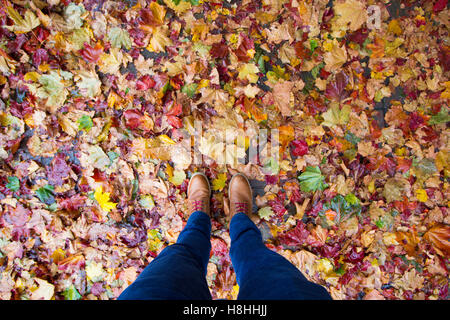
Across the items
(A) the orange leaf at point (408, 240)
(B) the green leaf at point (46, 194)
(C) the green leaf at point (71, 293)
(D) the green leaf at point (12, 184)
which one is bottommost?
(C) the green leaf at point (71, 293)

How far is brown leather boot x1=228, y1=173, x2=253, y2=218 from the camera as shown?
1572 millimetres

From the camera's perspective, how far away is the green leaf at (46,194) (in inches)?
63.9

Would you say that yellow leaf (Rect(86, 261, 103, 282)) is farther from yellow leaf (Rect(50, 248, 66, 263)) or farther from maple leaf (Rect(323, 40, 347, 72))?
maple leaf (Rect(323, 40, 347, 72))

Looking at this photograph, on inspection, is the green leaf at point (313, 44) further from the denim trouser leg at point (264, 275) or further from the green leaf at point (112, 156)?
the green leaf at point (112, 156)

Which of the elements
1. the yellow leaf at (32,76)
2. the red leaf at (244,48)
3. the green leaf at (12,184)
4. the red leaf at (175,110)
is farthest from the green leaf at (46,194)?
the red leaf at (244,48)

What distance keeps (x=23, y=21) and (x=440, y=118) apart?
2.87m

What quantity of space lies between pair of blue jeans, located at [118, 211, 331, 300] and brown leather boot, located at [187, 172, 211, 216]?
27 cm

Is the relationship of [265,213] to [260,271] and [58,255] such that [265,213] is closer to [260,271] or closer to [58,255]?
[260,271]

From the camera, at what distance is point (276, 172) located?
166 cm

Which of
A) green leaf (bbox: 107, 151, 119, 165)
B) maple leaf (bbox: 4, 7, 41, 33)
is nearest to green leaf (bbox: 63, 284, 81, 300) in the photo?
green leaf (bbox: 107, 151, 119, 165)

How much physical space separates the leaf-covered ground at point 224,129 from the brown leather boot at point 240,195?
0.21m

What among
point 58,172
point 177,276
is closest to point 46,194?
point 58,172

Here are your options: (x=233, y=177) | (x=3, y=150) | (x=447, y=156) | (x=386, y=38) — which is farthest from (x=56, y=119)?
(x=447, y=156)
